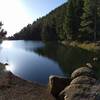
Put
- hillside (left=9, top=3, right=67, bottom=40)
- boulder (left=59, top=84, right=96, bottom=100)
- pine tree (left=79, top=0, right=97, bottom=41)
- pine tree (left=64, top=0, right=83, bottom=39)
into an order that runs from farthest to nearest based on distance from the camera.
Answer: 1. hillside (left=9, top=3, right=67, bottom=40)
2. pine tree (left=64, top=0, right=83, bottom=39)
3. pine tree (left=79, top=0, right=97, bottom=41)
4. boulder (left=59, top=84, right=96, bottom=100)

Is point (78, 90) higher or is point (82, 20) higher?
point (82, 20)

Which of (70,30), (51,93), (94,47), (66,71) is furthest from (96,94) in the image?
(70,30)

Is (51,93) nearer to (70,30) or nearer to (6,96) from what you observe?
(6,96)

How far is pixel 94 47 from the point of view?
45.2 m

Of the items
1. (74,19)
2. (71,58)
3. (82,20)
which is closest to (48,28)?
(74,19)

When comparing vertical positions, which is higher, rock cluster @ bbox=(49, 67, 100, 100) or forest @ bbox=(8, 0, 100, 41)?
forest @ bbox=(8, 0, 100, 41)

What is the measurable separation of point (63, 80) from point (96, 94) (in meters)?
4.17

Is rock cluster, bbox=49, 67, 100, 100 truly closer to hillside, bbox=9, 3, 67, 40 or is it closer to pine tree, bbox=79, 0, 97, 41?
pine tree, bbox=79, 0, 97, 41

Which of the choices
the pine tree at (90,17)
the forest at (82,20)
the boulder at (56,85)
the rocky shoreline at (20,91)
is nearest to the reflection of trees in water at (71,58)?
the rocky shoreline at (20,91)

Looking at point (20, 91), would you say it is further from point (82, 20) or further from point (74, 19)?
point (74, 19)

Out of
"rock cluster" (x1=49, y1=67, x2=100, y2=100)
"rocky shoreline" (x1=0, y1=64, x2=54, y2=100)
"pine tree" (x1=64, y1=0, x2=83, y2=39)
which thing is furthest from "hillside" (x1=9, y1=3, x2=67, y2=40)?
"rock cluster" (x1=49, y1=67, x2=100, y2=100)

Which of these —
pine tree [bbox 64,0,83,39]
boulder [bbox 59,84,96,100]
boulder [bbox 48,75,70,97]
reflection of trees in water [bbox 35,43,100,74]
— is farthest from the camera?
pine tree [bbox 64,0,83,39]

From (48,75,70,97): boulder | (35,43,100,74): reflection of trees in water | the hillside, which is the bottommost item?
(35,43,100,74): reflection of trees in water

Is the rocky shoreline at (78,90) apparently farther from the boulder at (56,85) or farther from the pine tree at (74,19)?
the pine tree at (74,19)
